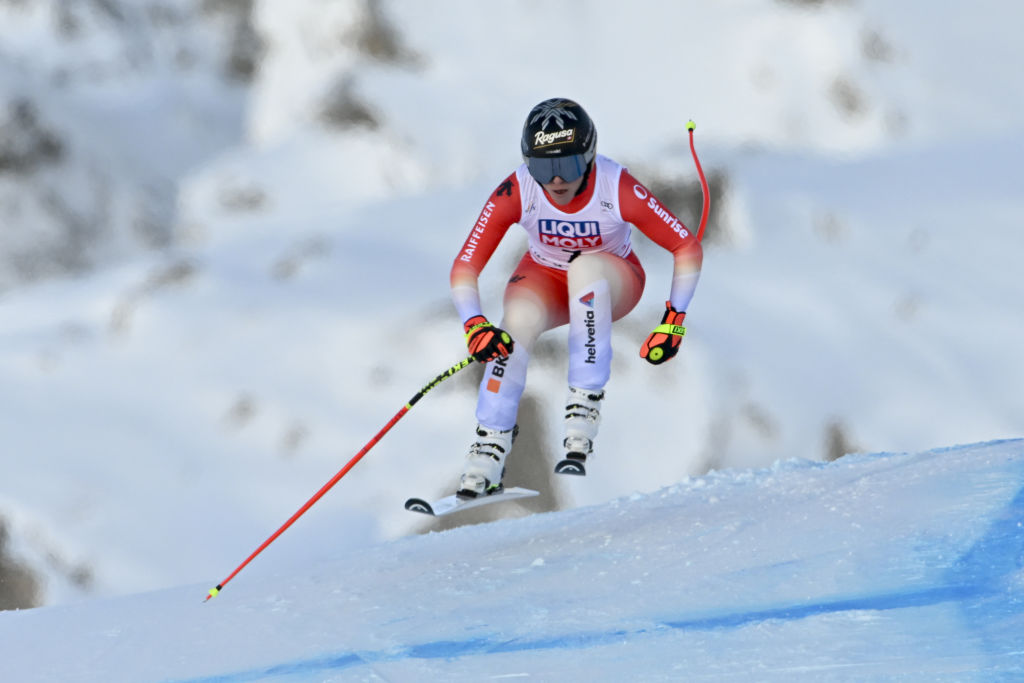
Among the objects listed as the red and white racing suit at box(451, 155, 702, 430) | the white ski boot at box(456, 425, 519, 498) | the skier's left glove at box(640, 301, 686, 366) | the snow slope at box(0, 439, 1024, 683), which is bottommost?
the snow slope at box(0, 439, 1024, 683)

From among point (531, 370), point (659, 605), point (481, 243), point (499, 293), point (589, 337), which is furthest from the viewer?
point (499, 293)

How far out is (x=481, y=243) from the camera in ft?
17.1

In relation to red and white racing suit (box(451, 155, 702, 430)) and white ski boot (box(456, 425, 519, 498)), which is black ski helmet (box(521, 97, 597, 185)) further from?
white ski boot (box(456, 425, 519, 498))

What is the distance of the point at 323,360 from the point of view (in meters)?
10.8

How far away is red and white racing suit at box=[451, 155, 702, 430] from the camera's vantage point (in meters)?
5.09

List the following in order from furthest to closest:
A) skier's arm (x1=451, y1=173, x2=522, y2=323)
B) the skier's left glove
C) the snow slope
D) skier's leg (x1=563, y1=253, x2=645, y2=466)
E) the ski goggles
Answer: skier's arm (x1=451, y1=173, x2=522, y2=323) < skier's leg (x1=563, y1=253, x2=645, y2=466) < the ski goggles < the skier's left glove < the snow slope

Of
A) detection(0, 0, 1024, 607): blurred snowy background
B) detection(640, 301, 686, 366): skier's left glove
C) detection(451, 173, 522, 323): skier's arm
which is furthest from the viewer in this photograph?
detection(0, 0, 1024, 607): blurred snowy background

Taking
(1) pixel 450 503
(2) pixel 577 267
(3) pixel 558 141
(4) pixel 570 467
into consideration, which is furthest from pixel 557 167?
(1) pixel 450 503

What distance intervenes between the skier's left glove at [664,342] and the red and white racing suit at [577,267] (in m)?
0.16

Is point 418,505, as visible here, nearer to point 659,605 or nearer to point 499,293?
point 659,605

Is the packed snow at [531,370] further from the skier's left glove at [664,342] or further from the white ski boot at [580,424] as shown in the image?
the skier's left glove at [664,342]

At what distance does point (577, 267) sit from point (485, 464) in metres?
0.99

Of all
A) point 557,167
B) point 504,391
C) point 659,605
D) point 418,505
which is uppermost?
point 557,167

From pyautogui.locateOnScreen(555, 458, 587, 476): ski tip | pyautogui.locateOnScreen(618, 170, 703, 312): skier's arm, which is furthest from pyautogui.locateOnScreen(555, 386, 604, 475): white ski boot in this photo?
pyautogui.locateOnScreen(618, 170, 703, 312): skier's arm
